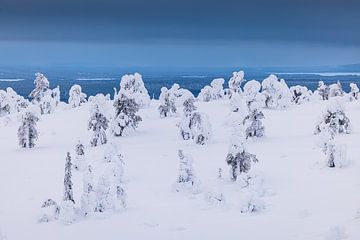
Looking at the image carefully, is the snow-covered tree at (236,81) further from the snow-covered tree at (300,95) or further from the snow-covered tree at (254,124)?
the snow-covered tree at (254,124)

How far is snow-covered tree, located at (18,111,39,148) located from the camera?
143 feet

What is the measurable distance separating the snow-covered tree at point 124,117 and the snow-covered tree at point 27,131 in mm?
6919

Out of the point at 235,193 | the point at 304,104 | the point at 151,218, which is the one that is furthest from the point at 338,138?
the point at 304,104

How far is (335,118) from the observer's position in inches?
1610

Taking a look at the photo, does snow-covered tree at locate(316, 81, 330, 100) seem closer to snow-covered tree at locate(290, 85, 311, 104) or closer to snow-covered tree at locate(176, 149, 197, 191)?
snow-covered tree at locate(290, 85, 311, 104)

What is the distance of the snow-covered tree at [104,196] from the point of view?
23359mm

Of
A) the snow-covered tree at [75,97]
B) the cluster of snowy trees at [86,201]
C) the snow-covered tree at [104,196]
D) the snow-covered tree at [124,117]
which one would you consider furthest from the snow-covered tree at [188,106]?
the snow-covered tree at [75,97]

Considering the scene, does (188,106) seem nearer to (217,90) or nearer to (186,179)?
(186,179)

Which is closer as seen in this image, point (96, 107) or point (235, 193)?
point (235, 193)

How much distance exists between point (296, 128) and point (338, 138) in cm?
909

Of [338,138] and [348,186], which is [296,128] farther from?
[348,186]

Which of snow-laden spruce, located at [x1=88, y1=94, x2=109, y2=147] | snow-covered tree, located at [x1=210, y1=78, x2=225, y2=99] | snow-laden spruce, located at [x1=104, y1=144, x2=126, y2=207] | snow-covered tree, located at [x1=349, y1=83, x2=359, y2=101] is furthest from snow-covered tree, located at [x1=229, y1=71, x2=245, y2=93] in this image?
snow-laden spruce, located at [x1=104, y1=144, x2=126, y2=207]

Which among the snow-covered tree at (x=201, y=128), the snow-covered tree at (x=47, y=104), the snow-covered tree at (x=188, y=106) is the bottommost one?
the snow-covered tree at (x=201, y=128)

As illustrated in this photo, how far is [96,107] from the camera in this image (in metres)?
44.5
